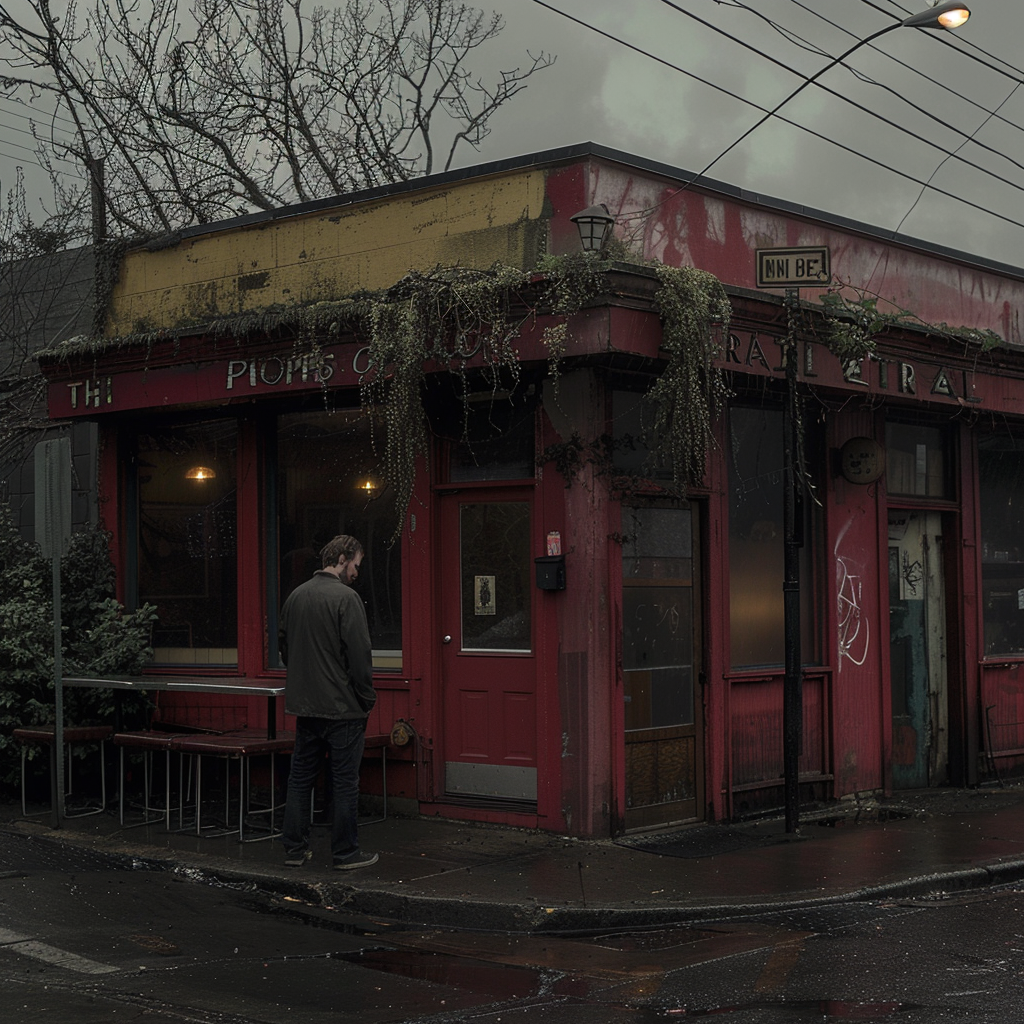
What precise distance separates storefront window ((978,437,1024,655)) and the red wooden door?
5376 mm

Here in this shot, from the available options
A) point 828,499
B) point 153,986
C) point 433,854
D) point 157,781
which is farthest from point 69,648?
point 828,499

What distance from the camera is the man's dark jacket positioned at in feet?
27.4

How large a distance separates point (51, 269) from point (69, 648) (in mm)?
4497

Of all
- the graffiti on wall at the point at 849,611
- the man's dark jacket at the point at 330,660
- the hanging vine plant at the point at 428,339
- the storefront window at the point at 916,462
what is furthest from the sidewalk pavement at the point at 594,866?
the storefront window at the point at 916,462

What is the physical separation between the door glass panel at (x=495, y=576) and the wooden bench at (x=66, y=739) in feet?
9.69

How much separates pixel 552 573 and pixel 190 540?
151 inches

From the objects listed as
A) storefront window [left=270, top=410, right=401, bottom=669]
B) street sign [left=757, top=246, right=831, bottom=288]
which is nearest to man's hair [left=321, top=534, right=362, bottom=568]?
storefront window [left=270, top=410, right=401, bottom=669]

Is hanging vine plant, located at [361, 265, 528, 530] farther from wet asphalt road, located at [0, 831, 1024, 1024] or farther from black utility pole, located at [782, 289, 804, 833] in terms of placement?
wet asphalt road, located at [0, 831, 1024, 1024]

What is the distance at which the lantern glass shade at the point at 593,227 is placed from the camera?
9.17 meters

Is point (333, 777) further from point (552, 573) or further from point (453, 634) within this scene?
point (552, 573)

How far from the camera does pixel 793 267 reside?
374 inches

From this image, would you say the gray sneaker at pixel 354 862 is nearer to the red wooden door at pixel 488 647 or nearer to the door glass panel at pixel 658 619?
the red wooden door at pixel 488 647

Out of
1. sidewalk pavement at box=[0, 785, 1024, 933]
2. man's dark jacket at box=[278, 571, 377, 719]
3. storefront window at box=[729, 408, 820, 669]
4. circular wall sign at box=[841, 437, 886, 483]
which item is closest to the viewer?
sidewalk pavement at box=[0, 785, 1024, 933]

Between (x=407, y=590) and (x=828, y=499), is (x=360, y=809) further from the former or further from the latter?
(x=828, y=499)
